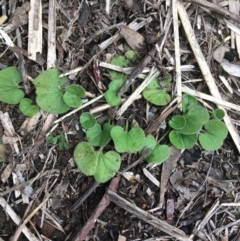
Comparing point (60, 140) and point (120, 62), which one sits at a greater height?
point (120, 62)

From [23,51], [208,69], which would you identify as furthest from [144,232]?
[23,51]

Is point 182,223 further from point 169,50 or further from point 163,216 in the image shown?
point 169,50

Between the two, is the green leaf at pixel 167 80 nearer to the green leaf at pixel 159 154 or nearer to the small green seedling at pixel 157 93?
the small green seedling at pixel 157 93

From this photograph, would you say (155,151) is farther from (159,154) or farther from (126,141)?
(126,141)

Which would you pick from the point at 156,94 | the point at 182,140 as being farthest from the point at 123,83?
the point at 182,140

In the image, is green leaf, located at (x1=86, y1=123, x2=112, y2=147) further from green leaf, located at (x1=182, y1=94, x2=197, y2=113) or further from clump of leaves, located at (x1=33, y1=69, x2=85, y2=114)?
green leaf, located at (x1=182, y1=94, x2=197, y2=113)

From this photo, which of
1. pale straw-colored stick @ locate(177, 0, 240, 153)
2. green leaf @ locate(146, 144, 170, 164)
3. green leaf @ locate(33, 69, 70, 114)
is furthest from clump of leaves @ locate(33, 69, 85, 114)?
pale straw-colored stick @ locate(177, 0, 240, 153)
